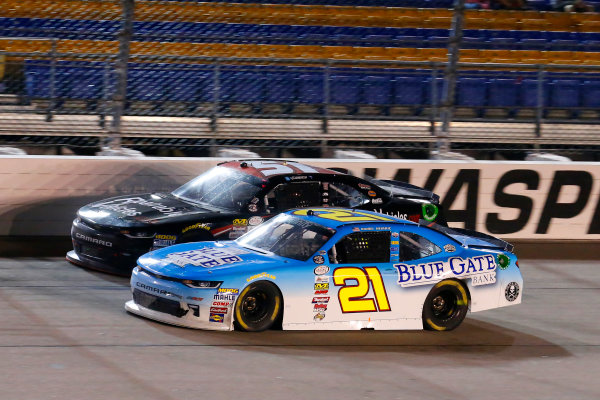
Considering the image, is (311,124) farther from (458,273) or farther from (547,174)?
(458,273)

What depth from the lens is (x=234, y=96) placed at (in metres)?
13.2

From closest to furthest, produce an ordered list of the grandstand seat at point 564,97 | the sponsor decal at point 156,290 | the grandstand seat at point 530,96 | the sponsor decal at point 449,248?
the sponsor decal at point 156,290 → the sponsor decal at point 449,248 → the grandstand seat at point 530,96 → the grandstand seat at point 564,97

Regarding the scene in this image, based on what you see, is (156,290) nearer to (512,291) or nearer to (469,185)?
(512,291)

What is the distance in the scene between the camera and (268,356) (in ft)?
24.4

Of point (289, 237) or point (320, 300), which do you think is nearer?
point (320, 300)

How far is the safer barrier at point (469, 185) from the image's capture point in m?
11.7

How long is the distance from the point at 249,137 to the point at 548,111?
4.69 meters

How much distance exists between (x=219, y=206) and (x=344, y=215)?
204cm

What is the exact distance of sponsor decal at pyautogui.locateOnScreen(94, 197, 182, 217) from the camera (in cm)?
1023

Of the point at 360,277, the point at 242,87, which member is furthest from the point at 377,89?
the point at 360,277

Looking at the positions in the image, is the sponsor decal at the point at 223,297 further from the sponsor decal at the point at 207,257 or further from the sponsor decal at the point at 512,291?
the sponsor decal at the point at 512,291

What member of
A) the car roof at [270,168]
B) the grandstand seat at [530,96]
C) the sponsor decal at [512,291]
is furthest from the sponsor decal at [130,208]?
the grandstand seat at [530,96]

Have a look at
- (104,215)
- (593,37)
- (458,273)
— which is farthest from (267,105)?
(593,37)

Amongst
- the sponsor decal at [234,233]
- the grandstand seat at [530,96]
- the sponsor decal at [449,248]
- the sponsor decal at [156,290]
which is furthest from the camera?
the grandstand seat at [530,96]
